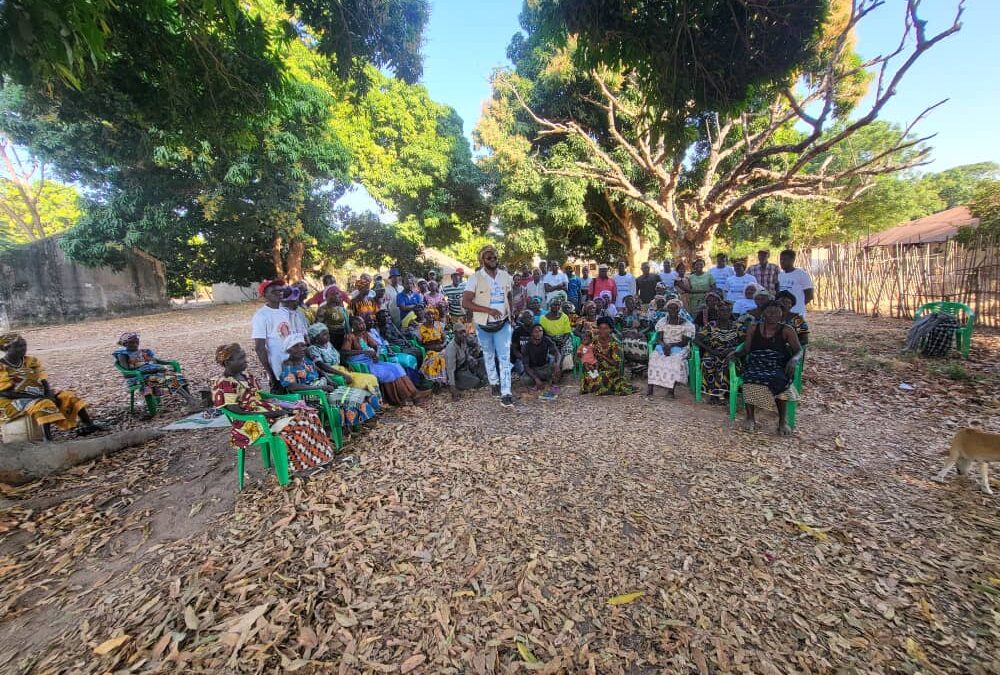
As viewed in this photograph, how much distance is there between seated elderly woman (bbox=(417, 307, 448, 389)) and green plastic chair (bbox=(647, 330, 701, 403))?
116 inches

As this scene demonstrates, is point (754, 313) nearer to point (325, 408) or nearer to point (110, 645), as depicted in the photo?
point (325, 408)

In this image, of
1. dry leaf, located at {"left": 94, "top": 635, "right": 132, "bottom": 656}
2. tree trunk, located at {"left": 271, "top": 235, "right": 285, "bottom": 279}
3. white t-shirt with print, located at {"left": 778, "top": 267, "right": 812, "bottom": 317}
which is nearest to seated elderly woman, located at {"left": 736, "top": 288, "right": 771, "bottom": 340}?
white t-shirt with print, located at {"left": 778, "top": 267, "right": 812, "bottom": 317}

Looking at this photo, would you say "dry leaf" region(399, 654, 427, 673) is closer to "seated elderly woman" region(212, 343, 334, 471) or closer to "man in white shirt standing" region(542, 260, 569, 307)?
"seated elderly woman" region(212, 343, 334, 471)

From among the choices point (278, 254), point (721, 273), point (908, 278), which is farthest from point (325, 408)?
point (278, 254)

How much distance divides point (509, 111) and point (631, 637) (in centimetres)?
1759

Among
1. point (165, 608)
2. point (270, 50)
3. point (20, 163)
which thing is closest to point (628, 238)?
point (270, 50)

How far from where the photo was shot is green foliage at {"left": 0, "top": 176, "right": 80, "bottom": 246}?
82.0 ft

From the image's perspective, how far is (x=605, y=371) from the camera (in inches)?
218

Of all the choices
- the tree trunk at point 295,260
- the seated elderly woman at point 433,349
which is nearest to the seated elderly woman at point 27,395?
the seated elderly woman at point 433,349

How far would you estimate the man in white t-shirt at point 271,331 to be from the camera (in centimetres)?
436

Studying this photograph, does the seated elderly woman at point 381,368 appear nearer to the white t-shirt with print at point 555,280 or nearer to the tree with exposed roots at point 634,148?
the white t-shirt with print at point 555,280

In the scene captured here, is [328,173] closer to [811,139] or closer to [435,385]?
[435,385]

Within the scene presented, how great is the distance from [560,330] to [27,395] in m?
6.13

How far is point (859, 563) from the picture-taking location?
7.86 feet
